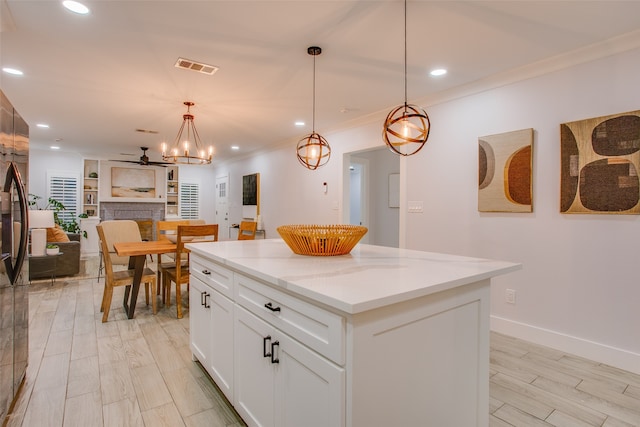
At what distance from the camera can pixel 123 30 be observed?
2.22m

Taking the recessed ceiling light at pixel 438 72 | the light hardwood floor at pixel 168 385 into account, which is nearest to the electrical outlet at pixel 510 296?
the light hardwood floor at pixel 168 385

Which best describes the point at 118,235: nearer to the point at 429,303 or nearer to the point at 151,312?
the point at 151,312

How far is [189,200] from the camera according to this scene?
9000 mm

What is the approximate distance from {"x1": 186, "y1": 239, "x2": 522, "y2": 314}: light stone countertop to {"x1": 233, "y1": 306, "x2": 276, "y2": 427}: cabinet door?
244 millimetres

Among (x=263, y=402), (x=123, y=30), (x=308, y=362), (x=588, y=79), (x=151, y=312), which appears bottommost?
(x=151, y=312)

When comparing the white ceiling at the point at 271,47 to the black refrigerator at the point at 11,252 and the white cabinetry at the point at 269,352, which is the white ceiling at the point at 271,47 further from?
the white cabinetry at the point at 269,352

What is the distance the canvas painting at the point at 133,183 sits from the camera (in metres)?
7.77

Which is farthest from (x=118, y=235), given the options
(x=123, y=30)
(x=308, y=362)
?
(x=308, y=362)

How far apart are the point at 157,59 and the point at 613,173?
11.7 ft

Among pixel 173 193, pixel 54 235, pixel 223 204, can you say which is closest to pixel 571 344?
pixel 54 235

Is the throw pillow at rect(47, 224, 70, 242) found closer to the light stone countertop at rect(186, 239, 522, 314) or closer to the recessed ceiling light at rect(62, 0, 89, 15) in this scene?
the recessed ceiling light at rect(62, 0, 89, 15)

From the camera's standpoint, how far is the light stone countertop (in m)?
1.07

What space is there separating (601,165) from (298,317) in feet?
8.34

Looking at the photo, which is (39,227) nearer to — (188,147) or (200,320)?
(188,147)
